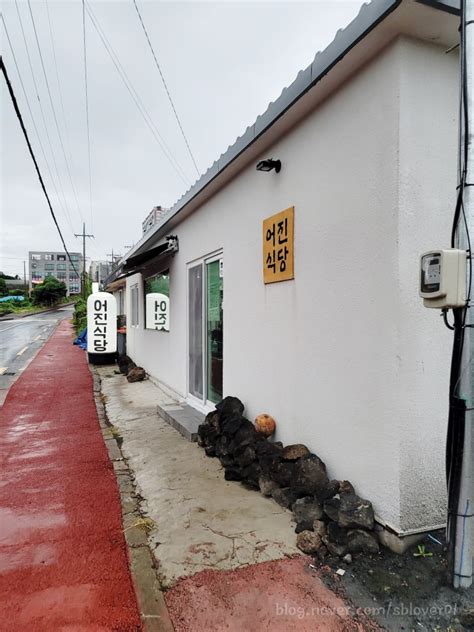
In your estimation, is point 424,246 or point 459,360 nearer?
point 459,360

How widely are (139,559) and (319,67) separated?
380 cm

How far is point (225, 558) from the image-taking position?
262cm

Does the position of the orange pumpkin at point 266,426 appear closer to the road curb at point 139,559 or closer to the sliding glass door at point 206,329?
the road curb at point 139,559

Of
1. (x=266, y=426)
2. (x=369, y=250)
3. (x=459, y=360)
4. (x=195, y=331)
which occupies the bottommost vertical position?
(x=266, y=426)

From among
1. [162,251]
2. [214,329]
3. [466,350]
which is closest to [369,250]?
[466,350]

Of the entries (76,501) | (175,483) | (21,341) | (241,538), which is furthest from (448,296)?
(21,341)

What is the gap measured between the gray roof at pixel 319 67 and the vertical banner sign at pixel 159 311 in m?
3.71

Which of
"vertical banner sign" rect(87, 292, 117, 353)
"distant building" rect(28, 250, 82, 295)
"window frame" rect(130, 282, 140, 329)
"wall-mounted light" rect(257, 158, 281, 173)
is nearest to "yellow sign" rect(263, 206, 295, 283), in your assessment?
"wall-mounted light" rect(257, 158, 281, 173)

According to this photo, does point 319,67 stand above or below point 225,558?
above

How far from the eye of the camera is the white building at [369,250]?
99.5 inches

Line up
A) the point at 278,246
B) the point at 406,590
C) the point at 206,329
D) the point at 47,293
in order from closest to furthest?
the point at 406,590, the point at 278,246, the point at 206,329, the point at 47,293

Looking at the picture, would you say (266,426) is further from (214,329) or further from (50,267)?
(50,267)

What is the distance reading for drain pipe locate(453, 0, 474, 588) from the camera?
2.05m

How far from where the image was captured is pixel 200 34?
6.66m
